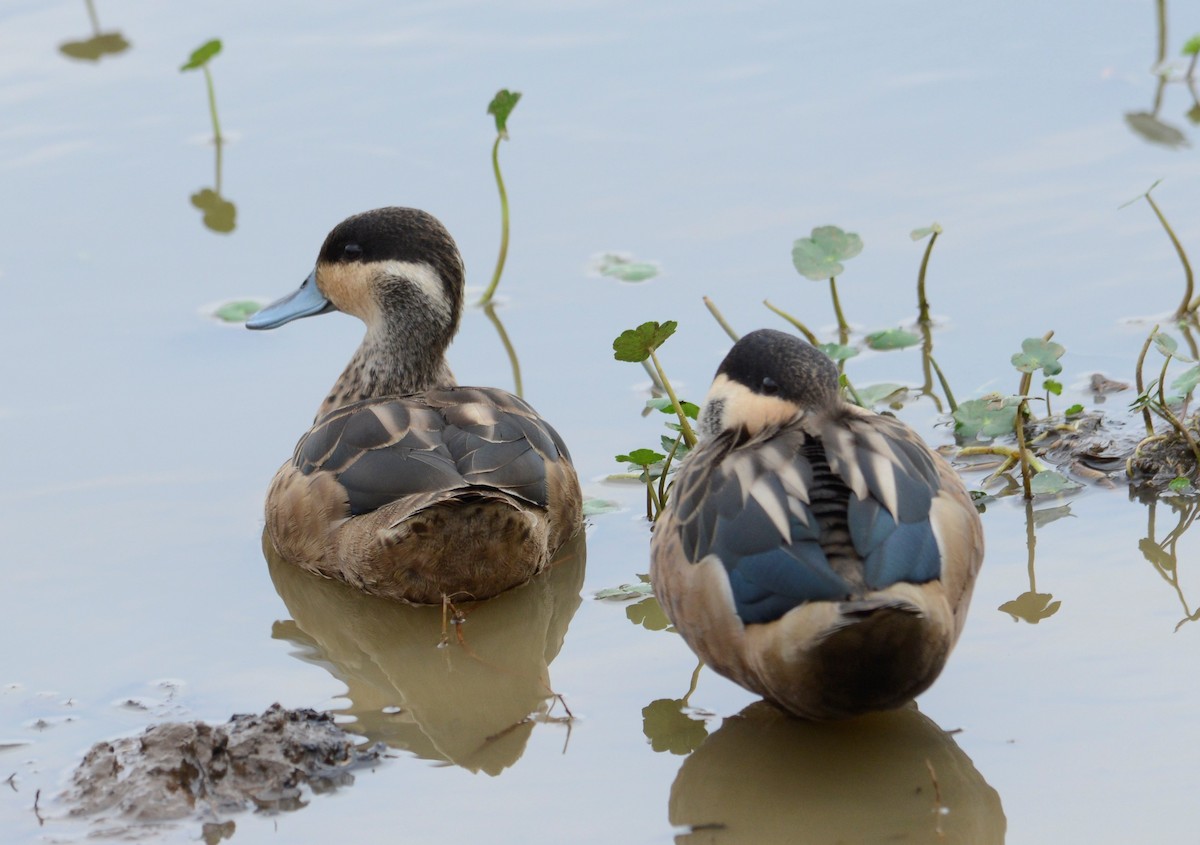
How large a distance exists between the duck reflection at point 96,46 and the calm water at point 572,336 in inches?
2.2

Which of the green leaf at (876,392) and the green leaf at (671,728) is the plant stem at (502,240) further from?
the green leaf at (671,728)

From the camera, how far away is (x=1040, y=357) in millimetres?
6508

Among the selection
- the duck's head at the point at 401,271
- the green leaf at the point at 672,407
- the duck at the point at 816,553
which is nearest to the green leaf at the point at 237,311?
the duck's head at the point at 401,271

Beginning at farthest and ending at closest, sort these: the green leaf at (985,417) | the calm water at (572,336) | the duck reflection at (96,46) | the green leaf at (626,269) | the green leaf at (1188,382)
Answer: the duck reflection at (96,46), the green leaf at (626,269), the green leaf at (985,417), the green leaf at (1188,382), the calm water at (572,336)

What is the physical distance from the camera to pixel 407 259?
7.36 m

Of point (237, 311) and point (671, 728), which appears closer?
point (671, 728)

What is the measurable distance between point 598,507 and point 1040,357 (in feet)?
6.19

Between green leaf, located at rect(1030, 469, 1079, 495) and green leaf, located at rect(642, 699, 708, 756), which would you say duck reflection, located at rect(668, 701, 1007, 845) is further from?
green leaf, located at rect(1030, 469, 1079, 495)

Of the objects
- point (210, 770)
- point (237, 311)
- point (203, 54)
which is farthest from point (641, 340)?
point (203, 54)

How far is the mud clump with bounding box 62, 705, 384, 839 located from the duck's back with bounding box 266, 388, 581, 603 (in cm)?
114

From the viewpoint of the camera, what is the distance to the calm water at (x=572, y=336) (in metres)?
4.98

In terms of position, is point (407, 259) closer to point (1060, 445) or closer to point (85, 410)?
point (85, 410)

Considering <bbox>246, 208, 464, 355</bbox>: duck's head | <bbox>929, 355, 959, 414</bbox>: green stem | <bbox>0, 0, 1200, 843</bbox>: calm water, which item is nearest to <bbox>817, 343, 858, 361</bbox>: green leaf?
<bbox>929, 355, 959, 414</bbox>: green stem

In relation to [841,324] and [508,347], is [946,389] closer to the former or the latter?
[841,324]
